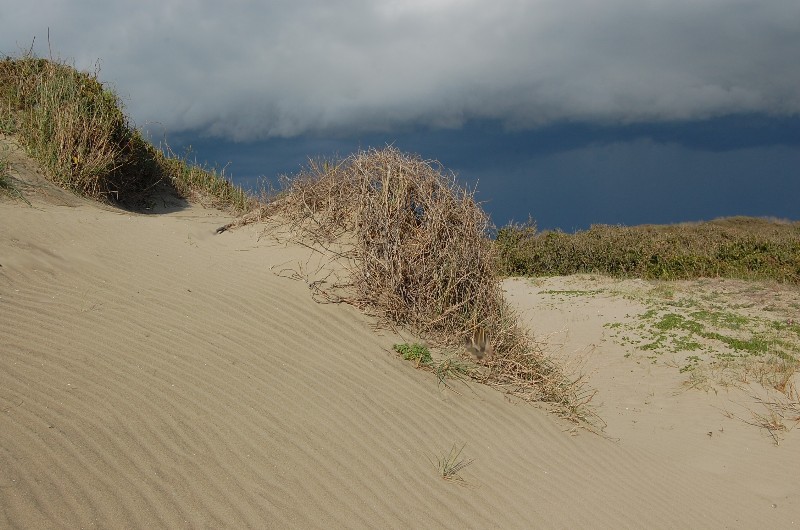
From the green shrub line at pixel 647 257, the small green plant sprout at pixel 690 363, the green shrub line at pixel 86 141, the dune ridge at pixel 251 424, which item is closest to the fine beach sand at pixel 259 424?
the dune ridge at pixel 251 424

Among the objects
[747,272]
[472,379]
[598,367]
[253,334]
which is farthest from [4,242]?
[747,272]

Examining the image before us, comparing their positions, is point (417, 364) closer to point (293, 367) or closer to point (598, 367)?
point (293, 367)

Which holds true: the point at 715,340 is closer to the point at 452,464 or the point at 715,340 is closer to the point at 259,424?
the point at 452,464

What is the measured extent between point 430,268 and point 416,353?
108 cm

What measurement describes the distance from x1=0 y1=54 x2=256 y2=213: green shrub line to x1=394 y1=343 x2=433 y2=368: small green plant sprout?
546cm

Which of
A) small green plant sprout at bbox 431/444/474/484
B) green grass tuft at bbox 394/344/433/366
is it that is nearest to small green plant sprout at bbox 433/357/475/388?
green grass tuft at bbox 394/344/433/366

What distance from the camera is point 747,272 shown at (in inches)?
656

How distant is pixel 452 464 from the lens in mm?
6219

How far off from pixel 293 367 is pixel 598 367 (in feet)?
21.9

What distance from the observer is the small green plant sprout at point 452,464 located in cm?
Result: 604

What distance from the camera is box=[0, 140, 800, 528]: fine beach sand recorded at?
466 cm

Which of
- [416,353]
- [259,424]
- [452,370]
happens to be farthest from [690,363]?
[259,424]

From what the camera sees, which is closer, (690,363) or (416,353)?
(416,353)

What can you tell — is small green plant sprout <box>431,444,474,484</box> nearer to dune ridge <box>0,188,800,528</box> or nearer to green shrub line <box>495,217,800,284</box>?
dune ridge <box>0,188,800,528</box>
